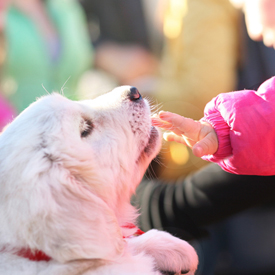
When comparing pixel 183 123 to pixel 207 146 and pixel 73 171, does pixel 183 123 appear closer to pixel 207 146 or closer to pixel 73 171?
pixel 207 146

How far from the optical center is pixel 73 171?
1394 millimetres

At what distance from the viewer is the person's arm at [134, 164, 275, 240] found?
200 centimetres

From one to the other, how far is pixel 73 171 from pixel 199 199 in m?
1.10

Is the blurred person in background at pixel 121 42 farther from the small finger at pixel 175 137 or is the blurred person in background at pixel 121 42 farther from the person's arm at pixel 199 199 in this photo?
the small finger at pixel 175 137

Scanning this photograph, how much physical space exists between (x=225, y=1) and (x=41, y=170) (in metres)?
2.41

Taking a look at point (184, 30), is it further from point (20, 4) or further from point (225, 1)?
point (20, 4)

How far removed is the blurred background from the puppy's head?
36.4 inches

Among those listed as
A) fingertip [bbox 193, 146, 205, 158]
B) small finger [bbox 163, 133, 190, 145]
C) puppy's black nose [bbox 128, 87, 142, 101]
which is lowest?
small finger [bbox 163, 133, 190, 145]

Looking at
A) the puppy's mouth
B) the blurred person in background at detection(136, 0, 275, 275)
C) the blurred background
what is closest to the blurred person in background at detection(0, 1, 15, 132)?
the blurred background

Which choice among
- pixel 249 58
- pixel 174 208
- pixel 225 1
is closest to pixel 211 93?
pixel 249 58

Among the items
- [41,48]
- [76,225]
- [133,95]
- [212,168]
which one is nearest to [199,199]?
[212,168]

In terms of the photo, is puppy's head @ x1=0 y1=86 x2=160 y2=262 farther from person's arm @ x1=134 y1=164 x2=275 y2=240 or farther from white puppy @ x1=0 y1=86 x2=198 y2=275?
person's arm @ x1=134 y1=164 x2=275 y2=240

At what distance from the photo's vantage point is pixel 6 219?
1.29 m

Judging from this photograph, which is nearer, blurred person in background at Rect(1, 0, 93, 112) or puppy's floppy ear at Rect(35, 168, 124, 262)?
puppy's floppy ear at Rect(35, 168, 124, 262)
